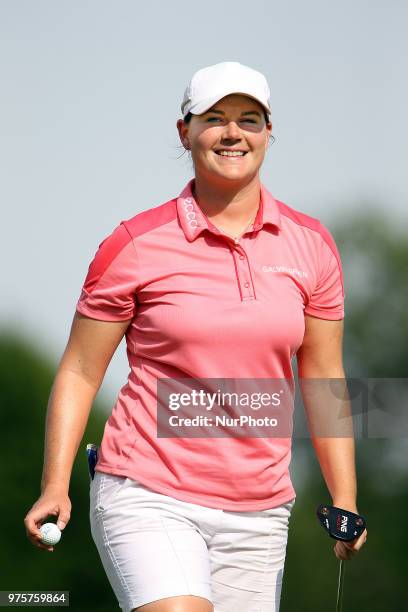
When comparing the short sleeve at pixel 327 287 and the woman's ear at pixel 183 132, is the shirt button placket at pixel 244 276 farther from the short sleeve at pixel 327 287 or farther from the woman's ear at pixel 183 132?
the woman's ear at pixel 183 132

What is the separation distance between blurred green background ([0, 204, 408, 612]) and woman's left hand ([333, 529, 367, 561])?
21315mm

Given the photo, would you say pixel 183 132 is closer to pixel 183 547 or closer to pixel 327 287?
pixel 327 287

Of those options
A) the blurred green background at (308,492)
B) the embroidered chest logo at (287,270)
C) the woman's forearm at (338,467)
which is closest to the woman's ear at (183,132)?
the embroidered chest logo at (287,270)

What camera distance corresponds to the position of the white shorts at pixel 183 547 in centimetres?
475

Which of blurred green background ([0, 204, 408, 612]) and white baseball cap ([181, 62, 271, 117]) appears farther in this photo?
blurred green background ([0, 204, 408, 612])

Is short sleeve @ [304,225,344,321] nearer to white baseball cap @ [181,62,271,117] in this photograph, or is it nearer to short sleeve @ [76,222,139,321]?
white baseball cap @ [181,62,271,117]

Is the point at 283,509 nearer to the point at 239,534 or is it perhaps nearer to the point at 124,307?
the point at 239,534

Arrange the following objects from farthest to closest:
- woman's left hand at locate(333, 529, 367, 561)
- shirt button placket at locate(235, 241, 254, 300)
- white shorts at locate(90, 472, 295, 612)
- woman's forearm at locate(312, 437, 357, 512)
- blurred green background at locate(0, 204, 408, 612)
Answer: blurred green background at locate(0, 204, 408, 612) → woman's forearm at locate(312, 437, 357, 512) → woman's left hand at locate(333, 529, 367, 561) → shirt button placket at locate(235, 241, 254, 300) → white shorts at locate(90, 472, 295, 612)

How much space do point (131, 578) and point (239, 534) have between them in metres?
0.40

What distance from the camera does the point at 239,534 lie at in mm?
4980

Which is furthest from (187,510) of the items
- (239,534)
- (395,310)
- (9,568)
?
(395,310)

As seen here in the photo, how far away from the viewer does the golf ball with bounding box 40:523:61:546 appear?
4891 millimetres

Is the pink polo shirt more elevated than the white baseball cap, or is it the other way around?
the white baseball cap

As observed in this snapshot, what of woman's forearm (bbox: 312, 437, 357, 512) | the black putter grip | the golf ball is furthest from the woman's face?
the golf ball
